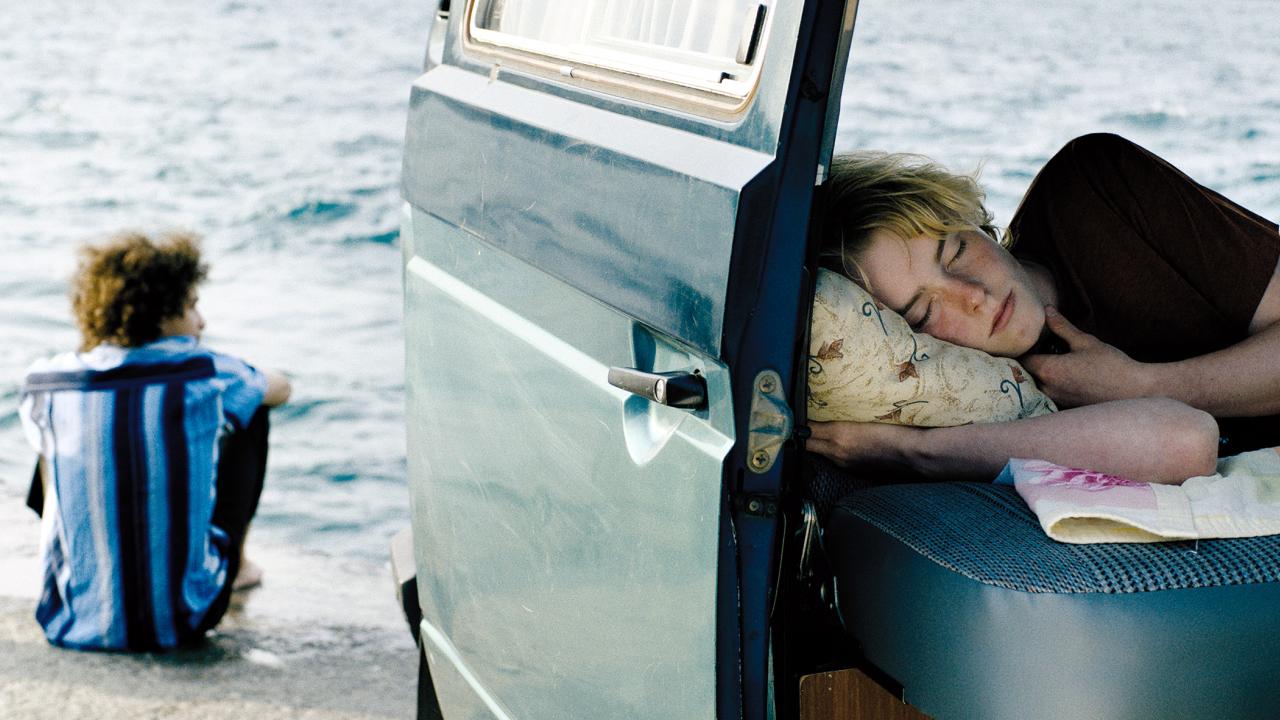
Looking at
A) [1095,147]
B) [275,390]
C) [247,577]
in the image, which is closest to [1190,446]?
[1095,147]

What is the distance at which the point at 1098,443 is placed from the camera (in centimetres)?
187

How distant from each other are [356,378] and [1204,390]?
5856 millimetres

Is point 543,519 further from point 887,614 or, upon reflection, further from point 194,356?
point 194,356

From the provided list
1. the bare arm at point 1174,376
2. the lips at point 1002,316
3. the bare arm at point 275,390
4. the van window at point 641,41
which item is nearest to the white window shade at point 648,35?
the van window at point 641,41

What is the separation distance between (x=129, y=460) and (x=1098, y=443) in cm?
284

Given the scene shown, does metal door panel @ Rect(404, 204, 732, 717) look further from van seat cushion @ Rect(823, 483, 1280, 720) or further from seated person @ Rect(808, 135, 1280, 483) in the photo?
seated person @ Rect(808, 135, 1280, 483)

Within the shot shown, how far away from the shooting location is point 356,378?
7531mm

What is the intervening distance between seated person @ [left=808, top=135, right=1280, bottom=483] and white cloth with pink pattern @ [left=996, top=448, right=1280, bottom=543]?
9 centimetres

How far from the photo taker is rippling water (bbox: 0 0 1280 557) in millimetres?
7164

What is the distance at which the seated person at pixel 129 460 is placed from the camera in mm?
3811

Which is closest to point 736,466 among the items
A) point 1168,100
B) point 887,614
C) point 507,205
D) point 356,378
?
point 887,614

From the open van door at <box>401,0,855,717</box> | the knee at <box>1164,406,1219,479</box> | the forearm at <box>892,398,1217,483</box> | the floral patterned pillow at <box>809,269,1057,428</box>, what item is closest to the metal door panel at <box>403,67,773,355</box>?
the open van door at <box>401,0,855,717</box>

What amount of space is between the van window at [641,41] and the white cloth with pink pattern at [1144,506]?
0.64 meters

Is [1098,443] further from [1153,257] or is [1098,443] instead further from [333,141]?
[333,141]
